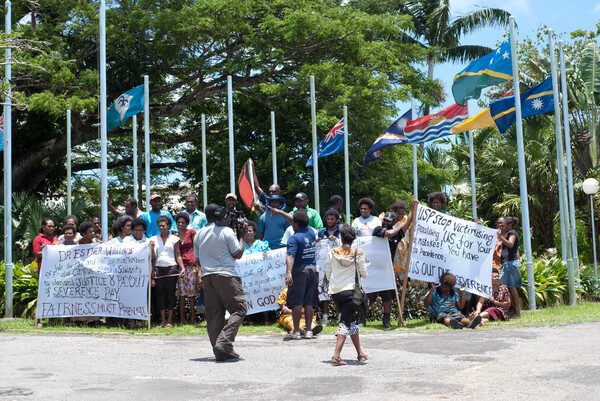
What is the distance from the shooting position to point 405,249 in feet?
39.0

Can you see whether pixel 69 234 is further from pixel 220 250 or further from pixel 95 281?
pixel 220 250

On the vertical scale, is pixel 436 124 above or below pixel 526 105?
below

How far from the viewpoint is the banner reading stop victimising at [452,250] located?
38.2 feet

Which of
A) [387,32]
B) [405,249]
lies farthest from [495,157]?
[405,249]

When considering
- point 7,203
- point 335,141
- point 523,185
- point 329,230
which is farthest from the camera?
point 335,141

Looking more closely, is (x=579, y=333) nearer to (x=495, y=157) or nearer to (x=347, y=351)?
(x=347, y=351)

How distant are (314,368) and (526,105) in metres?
9.83

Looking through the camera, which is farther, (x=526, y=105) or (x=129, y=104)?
(x=129, y=104)

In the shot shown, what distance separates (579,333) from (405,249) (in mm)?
2939

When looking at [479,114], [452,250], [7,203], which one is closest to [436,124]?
[479,114]

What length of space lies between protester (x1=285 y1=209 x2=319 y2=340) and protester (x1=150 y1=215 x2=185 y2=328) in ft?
7.90

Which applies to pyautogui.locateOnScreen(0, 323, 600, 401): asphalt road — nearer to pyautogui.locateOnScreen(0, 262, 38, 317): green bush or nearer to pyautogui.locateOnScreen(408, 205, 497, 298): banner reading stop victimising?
pyautogui.locateOnScreen(408, 205, 497, 298): banner reading stop victimising

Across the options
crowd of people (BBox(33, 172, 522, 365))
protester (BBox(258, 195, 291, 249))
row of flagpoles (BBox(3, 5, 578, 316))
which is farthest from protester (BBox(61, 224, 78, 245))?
protester (BBox(258, 195, 291, 249))

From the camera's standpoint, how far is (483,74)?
599 inches
